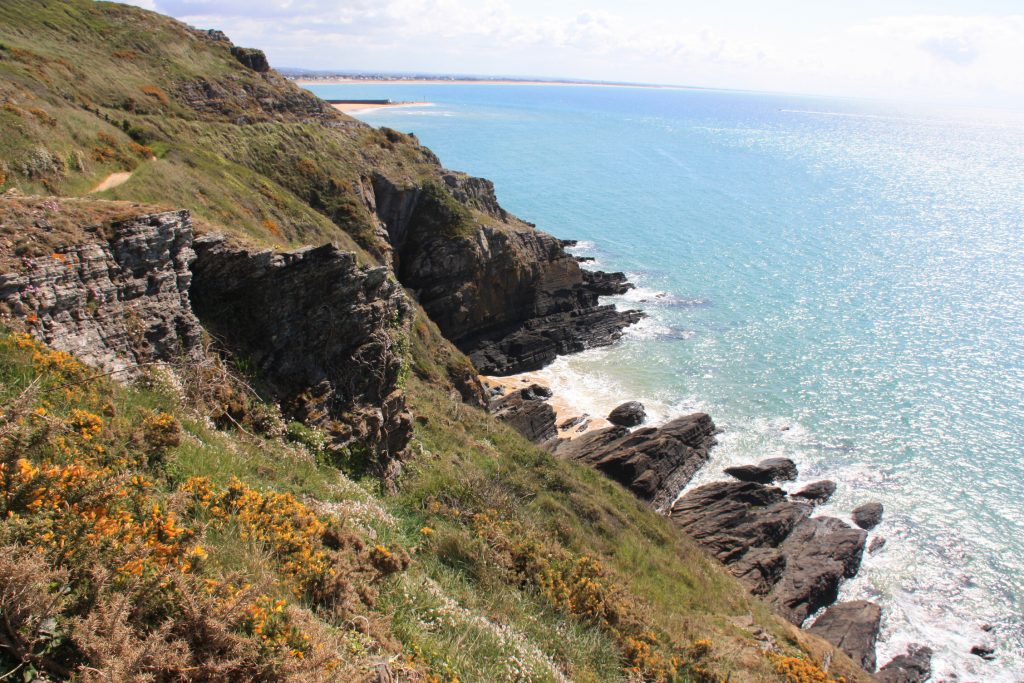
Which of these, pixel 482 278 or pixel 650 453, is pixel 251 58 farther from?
pixel 650 453

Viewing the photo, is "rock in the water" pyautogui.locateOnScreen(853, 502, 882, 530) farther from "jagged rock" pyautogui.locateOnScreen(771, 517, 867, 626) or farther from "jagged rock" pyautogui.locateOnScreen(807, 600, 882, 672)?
"jagged rock" pyautogui.locateOnScreen(807, 600, 882, 672)

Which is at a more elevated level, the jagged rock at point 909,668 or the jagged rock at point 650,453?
the jagged rock at point 650,453

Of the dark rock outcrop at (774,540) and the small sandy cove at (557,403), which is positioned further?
the small sandy cove at (557,403)

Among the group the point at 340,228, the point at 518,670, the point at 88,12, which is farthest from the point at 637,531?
the point at 88,12

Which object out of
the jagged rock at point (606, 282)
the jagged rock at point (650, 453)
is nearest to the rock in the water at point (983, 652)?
the jagged rock at point (650, 453)

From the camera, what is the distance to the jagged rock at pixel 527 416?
108ft

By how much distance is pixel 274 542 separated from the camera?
789 centimetres

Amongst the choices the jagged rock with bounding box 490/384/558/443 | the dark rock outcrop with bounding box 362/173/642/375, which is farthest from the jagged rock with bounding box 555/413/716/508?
the dark rock outcrop with bounding box 362/173/642/375

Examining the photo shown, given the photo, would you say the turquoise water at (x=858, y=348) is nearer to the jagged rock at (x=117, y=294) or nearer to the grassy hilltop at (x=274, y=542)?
the grassy hilltop at (x=274, y=542)

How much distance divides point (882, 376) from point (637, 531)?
107ft

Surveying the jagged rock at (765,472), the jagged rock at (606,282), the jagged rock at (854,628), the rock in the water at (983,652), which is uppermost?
the jagged rock at (606,282)

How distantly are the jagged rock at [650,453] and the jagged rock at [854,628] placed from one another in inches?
321

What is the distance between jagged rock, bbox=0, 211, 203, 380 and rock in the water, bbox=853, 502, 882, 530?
30.4 meters

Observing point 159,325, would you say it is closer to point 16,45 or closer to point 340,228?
point 340,228
